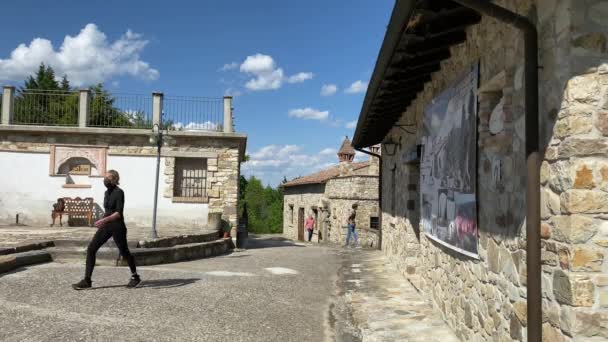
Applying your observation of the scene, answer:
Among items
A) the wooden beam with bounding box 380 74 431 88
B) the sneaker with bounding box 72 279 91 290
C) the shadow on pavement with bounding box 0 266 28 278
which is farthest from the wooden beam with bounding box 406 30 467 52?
the shadow on pavement with bounding box 0 266 28 278

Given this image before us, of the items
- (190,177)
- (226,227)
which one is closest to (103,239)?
(226,227)

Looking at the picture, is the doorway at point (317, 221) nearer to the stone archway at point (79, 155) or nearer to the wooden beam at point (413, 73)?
the stone archway at point (79, 155)

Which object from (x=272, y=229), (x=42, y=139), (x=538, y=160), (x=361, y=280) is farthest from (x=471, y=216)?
(x=272, y=229)

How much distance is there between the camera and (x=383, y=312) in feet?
15.8

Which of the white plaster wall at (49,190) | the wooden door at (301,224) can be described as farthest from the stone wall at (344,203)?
the white plaster wall at (49,190)

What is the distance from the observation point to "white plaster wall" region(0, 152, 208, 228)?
1183 cm

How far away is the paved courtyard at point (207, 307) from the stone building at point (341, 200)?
10383 millimetres

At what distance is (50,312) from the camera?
4180 mm

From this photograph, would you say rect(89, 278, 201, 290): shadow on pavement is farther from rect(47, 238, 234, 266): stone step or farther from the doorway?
the doorway

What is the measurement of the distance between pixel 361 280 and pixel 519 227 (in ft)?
14.6

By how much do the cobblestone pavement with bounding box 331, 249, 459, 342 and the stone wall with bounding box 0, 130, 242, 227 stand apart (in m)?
5.69

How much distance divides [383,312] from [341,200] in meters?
15.8

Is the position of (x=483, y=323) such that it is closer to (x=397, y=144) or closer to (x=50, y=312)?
(x=50, y=312)

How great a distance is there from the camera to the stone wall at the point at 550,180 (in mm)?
2139
